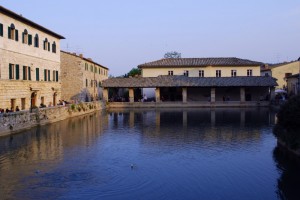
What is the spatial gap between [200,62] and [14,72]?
36.5 m

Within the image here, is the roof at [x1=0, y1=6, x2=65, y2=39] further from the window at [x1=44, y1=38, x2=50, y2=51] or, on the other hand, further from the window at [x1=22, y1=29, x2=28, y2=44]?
the window at [x1=44, y1=38, x2=50, y2=51]

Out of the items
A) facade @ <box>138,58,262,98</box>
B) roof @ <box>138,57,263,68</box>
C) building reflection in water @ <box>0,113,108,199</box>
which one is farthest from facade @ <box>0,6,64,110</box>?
roof @ <box>138,57,263,68</box>

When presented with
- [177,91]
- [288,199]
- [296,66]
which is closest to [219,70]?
[177,91]

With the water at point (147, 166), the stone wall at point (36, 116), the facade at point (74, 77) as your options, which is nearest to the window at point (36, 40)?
the stone wall at point (36, 116)

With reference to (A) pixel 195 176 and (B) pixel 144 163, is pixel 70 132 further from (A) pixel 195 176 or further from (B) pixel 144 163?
(A) pixel 195 176

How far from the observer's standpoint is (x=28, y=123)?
95.7 feet

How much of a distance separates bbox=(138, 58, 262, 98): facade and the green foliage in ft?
134

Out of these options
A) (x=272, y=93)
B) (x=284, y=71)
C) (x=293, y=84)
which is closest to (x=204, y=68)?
(x=272, y=93)

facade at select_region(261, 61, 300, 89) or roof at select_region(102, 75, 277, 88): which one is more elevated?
facade at select_region(261, 61, 300, 89)

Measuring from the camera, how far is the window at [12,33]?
3116 cm

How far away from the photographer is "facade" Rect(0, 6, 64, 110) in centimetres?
3030

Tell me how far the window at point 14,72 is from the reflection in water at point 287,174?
2155 cm

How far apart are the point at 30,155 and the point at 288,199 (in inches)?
488

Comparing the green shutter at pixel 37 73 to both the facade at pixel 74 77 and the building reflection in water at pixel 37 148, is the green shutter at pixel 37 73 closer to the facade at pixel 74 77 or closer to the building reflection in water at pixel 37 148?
the building reflection in water at pixel 37 148
